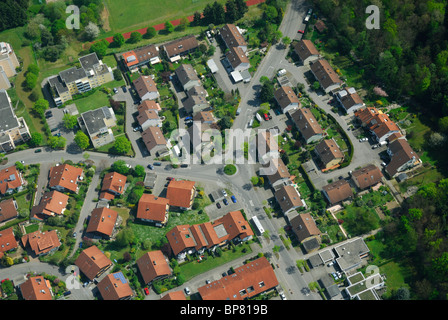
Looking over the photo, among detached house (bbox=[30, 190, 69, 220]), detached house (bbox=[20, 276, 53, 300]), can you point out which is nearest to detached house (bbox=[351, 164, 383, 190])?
detached house (bbox=[30, 190, 69, 220])

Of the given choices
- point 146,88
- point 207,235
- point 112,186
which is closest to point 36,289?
point 112,186

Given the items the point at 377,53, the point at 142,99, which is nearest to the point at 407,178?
the point at 377,53

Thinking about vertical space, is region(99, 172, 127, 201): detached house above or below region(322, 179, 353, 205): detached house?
below

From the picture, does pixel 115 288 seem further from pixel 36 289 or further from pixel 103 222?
pixel 36 289

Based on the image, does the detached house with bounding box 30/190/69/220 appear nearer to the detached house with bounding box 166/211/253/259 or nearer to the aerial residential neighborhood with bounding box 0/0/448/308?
the aerial residential neighborhood with bounding box 0/0/448/308

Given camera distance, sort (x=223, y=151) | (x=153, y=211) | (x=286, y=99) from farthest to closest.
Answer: (x=286, y=99) < (x=223, y=151) < (x=153, y=211)

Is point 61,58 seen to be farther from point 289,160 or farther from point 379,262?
point 379,262

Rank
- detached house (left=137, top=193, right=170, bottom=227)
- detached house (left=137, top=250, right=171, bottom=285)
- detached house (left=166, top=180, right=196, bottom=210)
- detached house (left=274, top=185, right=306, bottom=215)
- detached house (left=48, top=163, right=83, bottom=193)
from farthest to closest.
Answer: detached house (left=48, top=163, right=83, bottom=193) < detached house (left=166, top=180, right=196, bottom=210) < detached house (left=274, top=185, right=306, bottom=215) < detached house (left=137, top=193, right=170, bottom=227) < detached house (left=137, top=250, right=171, bottom=285)
